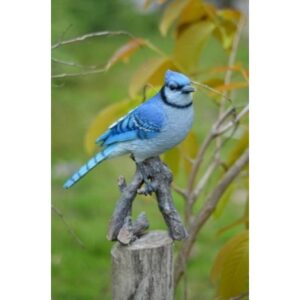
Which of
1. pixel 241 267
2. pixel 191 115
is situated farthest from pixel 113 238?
pixel 241 267

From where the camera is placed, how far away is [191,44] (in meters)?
1.88

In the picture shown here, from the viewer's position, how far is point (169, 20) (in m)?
1.85

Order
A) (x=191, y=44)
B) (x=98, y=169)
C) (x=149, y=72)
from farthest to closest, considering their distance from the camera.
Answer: (x=98, y=169) → (x=191, y=44) → (x=149, y=72)

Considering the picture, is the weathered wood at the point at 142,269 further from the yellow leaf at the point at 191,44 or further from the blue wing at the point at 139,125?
the yellow leaf at the point at 191,44

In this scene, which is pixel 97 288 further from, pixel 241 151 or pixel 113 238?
pixel 113 238

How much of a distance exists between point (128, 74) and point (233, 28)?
2.57ft

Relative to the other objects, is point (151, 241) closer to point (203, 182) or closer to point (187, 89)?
point (187, 89)

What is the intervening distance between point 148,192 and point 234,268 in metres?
0.33

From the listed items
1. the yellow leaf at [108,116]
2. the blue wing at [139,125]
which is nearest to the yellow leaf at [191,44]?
the yellow leaf at [108,116]

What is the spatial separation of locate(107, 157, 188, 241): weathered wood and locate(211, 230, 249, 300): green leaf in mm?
269

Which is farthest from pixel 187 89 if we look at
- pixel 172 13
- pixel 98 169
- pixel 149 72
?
pixel 98 169

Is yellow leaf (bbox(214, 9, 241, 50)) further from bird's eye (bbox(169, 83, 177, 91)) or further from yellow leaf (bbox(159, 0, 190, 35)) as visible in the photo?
bird's eye (bbox(169, 83, 177, 91))

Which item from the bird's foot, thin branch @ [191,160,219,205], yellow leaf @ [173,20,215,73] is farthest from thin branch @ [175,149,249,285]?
the bird's foot

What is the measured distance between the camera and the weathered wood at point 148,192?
1.56 meters
